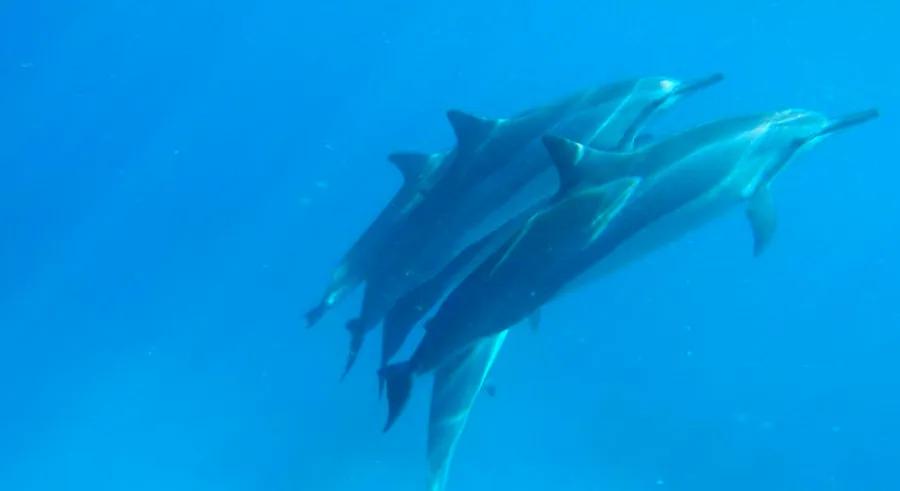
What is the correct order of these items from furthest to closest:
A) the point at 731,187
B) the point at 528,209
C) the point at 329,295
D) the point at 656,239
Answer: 1. the point at 329,295
2. the point at 528,209
3. the point at 731,187
4. the point at 656,239

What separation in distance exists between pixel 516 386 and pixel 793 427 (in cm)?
460

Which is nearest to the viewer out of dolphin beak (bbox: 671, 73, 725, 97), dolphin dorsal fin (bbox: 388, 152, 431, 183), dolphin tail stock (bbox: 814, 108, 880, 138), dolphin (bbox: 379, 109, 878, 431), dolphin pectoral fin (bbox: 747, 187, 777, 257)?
dolphin (bbox: 379, 109, 878, 431)

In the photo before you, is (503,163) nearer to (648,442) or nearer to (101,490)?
(648,442)

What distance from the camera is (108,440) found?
16172 mm

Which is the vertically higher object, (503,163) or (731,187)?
(503,163)

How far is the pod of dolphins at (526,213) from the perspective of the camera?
5.93 m

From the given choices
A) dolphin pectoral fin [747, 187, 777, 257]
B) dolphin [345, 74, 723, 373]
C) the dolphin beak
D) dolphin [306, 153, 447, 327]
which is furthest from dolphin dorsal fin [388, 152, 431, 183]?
dolphin pectoral fin [747, 187, 777, 257]

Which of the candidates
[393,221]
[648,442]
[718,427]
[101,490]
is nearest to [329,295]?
[393,221]

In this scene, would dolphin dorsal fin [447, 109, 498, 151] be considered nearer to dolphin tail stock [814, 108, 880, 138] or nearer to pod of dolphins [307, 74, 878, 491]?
pod of dolphins [307, 74, 878, 491]

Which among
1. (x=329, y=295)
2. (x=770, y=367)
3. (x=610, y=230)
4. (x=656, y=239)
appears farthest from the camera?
→ (x=770, y=367)

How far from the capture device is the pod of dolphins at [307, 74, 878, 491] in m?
5.93

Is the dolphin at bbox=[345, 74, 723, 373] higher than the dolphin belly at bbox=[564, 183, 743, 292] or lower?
higher

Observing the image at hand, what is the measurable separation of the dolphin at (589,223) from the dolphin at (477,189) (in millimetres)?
985

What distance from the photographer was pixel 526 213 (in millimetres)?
7246
